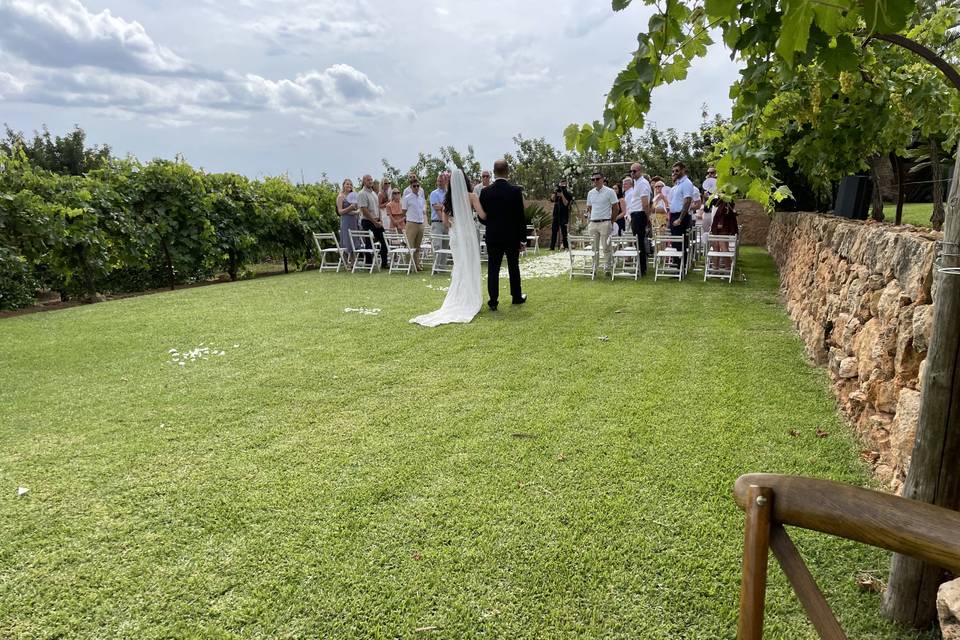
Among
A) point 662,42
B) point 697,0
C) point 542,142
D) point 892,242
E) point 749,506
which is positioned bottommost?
point 749,506

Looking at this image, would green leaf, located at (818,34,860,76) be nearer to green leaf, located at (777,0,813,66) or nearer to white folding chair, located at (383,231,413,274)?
green leaf, located at (777,0,813,66)

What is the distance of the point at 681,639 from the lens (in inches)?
77.0

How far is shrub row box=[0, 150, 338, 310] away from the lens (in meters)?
8.52

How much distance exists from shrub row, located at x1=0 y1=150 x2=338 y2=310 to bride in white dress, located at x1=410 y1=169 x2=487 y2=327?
614 cm

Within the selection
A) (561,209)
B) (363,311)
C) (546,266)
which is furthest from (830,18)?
(561,209)

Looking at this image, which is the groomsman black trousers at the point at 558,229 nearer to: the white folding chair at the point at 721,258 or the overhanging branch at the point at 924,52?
the white folding chair at the point at 721,258

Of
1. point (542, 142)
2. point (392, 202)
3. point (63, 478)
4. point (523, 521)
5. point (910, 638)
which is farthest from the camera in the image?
point (542, 142)

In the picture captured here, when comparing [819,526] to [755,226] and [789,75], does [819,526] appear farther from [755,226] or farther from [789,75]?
[755,226]

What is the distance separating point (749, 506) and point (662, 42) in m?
1.21

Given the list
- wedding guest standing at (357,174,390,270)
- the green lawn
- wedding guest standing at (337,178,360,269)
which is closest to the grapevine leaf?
the green lawn

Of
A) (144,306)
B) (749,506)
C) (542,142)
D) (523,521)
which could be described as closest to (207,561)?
(523,521)

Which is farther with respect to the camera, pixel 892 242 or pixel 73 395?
pixel 73 395

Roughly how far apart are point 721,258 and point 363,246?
7765 millimetres

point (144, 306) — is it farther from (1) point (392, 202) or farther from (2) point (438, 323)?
(1) point (392, 202)
